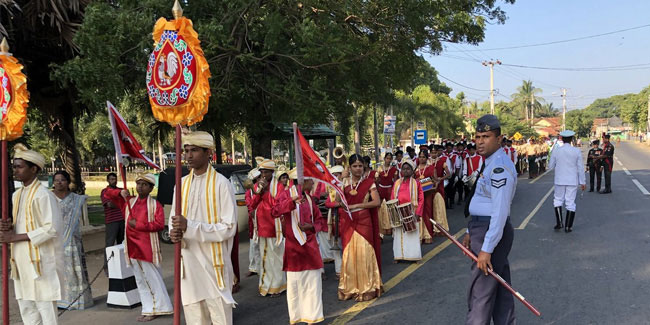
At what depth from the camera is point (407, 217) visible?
771cm

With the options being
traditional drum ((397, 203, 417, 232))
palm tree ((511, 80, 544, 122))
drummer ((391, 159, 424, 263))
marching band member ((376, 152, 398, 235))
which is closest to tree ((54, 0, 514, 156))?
marching band member ((376, 152, 398, 235))

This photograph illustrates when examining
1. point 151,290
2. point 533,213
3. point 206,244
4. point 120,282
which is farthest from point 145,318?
point 533,213

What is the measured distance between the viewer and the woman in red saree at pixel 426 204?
30.9ft

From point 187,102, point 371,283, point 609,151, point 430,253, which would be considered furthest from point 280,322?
point 609,151

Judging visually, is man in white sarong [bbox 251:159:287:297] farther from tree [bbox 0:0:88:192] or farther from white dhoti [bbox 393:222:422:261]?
tree [bbox 0:0:88:192]

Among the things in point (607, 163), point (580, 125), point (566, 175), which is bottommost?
point (566, 175)

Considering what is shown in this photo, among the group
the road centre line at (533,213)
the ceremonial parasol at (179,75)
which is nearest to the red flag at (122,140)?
the ceremonial parasol at (179,75)

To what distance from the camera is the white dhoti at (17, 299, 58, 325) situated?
437cm

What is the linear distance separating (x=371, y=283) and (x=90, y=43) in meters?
6.84

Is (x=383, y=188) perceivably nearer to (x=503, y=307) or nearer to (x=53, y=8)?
(x=503, y=307)

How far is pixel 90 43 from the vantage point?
8.92 meters

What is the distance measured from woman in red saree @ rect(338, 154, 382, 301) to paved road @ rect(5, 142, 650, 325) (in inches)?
7.6

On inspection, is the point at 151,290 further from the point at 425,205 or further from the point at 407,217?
the point at 425,205

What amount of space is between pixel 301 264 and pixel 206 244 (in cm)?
162
